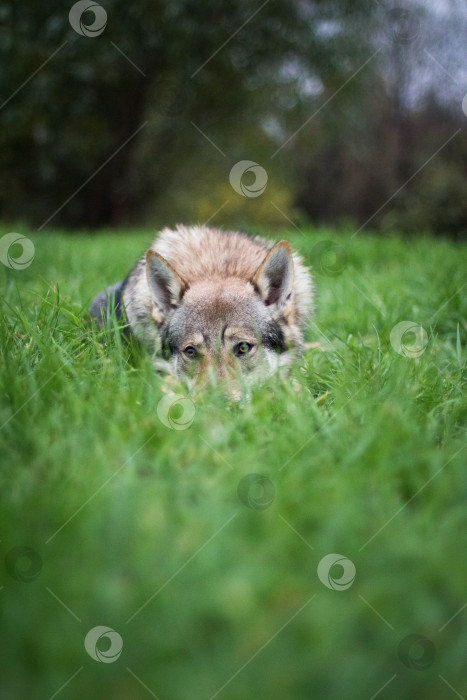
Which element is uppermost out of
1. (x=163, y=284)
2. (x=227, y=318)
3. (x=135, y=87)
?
(x=135, y=87)

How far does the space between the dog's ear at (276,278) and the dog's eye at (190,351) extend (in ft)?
2.07

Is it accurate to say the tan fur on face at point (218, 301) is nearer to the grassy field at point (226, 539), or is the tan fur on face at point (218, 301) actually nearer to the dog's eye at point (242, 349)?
the dog's eye at point (242, 349)

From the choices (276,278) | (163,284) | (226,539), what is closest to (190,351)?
(163,284)

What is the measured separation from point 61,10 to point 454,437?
12.3 m

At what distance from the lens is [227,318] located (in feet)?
10.5

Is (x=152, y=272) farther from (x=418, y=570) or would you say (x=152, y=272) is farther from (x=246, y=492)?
(x=418, y=570)

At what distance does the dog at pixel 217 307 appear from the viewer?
3.09m

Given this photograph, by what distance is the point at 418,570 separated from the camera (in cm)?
155

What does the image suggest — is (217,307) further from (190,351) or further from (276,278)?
(276,278)

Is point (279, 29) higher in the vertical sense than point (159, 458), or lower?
higher

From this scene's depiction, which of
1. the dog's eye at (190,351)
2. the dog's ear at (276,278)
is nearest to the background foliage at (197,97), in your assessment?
the dog's ear at (276,278)

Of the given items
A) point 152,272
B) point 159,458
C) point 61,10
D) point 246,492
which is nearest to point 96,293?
point 152,272

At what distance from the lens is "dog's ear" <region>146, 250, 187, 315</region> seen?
3.32 metres

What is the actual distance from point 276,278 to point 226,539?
7.03 feet
